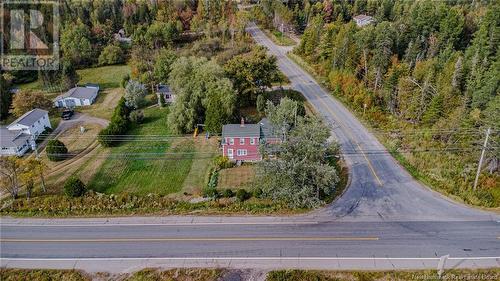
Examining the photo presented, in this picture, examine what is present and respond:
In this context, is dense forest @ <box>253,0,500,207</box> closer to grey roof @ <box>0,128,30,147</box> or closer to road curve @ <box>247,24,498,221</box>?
road curve @ <box>247,24,498,221</box>

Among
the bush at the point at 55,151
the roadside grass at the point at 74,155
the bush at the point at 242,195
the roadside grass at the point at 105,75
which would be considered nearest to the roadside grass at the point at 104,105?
the roadside grass at the point at 105,75

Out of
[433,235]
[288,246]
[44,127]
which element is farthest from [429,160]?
[44,127]

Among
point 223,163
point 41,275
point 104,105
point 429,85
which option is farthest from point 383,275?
point 104,105

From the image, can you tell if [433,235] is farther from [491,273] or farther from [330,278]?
[330,278]

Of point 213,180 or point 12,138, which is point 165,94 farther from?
point 213,180

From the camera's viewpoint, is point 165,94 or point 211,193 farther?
point 165,94

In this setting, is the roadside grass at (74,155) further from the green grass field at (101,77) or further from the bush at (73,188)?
Answer: the green grass field at (101,77)
